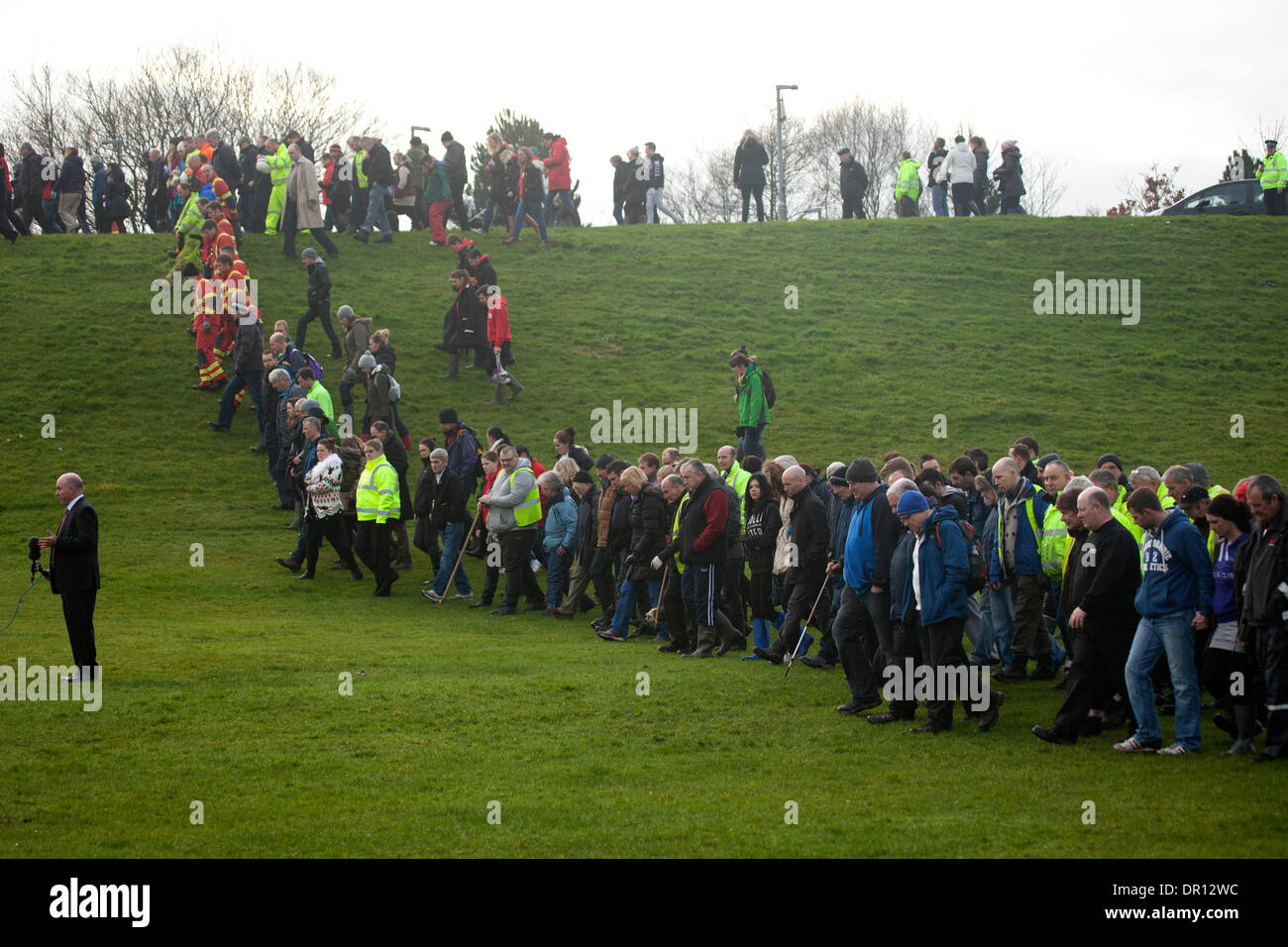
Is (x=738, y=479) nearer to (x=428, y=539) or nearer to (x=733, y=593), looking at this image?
(x=733, y=593)

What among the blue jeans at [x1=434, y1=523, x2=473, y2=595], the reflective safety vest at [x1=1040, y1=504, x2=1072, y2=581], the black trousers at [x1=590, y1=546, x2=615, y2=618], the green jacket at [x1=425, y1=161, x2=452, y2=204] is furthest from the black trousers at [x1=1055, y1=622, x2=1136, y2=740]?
the green jacket at [x1=425, y1=161, x2=452, y2=204]

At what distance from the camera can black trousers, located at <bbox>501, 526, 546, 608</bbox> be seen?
16359mm

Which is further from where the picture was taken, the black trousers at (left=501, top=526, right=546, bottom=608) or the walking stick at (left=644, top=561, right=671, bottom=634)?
the black trousers at (left=501, top=526, right=546, bottom=608)

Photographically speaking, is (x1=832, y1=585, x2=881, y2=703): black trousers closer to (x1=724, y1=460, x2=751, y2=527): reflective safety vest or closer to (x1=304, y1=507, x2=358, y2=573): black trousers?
(x1=724, y1=460, x2=751, y2=527): reflective safety vest

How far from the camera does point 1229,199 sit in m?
40.1

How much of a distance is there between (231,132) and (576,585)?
56156mm

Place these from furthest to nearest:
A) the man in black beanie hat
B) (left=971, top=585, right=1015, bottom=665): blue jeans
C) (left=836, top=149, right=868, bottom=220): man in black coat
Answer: (left=836, top=149, right=868, bottom=220): man in black coat → the man in black beanie hat → (left=971, top=585, right=1015, bottom=665): blue jeans

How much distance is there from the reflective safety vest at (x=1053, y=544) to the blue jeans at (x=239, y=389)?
1466 centimetres

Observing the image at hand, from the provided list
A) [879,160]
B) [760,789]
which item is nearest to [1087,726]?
[760,789]

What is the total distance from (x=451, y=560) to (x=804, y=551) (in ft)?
21.4

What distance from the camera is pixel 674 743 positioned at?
990 centimetres

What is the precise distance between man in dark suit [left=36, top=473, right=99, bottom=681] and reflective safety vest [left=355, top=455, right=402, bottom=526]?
533 cm

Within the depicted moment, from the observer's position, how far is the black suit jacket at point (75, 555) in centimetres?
1150

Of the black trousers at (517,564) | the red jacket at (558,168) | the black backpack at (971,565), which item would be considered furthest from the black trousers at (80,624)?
the red jacket at (558,168)
